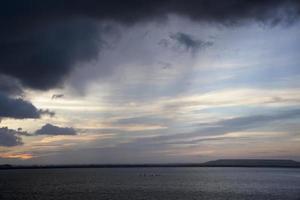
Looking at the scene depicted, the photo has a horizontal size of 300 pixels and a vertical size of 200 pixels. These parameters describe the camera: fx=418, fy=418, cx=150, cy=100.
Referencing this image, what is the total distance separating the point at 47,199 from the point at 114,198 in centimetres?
1559

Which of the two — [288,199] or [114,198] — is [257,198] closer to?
[288,199]

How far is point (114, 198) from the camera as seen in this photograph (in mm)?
99625

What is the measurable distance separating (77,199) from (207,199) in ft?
100

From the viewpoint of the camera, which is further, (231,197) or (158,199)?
(231,197)

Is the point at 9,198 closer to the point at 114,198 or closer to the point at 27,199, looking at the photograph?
the point at 27,199

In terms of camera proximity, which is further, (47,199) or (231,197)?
(231,197)

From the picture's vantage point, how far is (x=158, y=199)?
3812 inches

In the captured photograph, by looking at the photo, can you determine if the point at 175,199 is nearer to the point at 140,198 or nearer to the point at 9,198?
the point at 140,198

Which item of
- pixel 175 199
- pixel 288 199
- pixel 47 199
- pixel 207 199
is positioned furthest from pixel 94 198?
pixel 288 199

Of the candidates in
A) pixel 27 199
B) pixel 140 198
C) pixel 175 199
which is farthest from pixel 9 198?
pixel 175 199

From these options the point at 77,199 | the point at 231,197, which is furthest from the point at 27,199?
the point at 231,197

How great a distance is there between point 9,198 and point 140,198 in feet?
103

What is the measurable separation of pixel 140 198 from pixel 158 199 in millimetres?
5179

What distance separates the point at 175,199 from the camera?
98.1m
